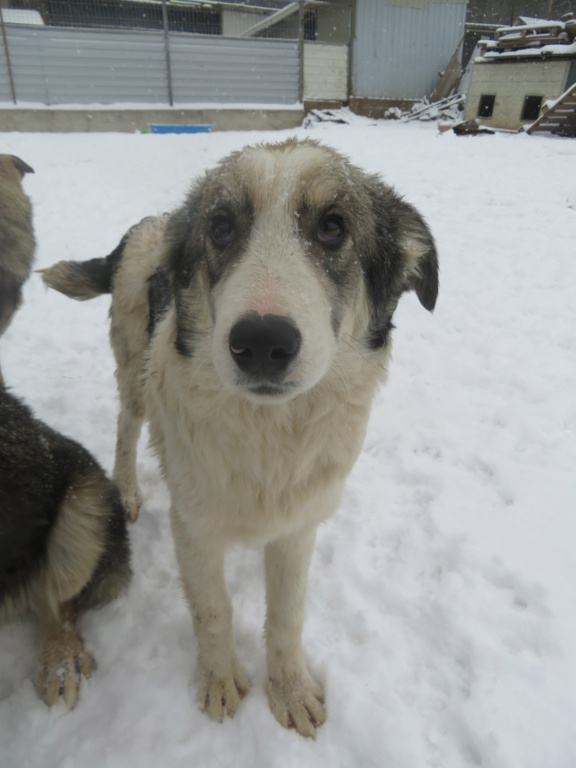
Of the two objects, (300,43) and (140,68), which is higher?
(300,43)

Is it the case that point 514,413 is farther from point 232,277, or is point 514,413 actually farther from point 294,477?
point 232,277

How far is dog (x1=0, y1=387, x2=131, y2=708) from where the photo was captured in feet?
6.05

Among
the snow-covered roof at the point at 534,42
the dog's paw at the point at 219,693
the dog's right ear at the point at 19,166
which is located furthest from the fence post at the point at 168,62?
the dog's paw at the point at 219,693

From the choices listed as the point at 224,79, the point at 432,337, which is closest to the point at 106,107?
the point at 224,79

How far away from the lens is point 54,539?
1.98 m

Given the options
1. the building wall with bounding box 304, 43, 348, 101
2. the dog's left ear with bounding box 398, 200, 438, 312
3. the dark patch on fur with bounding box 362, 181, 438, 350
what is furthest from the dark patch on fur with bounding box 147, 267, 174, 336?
the building wall with bounding box 304, 43, 348, 101

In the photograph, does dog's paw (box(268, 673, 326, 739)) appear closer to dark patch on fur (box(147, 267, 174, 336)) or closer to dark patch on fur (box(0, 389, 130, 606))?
dark patch on fur (box(0, 389, 130, 606))

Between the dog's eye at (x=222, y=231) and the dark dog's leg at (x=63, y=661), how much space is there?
174 centimetres

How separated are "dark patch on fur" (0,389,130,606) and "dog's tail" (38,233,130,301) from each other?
4.20 feet

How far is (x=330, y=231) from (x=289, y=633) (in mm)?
1658

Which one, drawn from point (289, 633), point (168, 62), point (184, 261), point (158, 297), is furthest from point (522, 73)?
point (289, 633)

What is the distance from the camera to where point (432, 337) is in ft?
16.0

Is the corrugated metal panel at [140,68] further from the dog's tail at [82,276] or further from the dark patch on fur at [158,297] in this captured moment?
the dark patch on fur at [158,297]

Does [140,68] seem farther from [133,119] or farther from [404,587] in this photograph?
[404,587]
